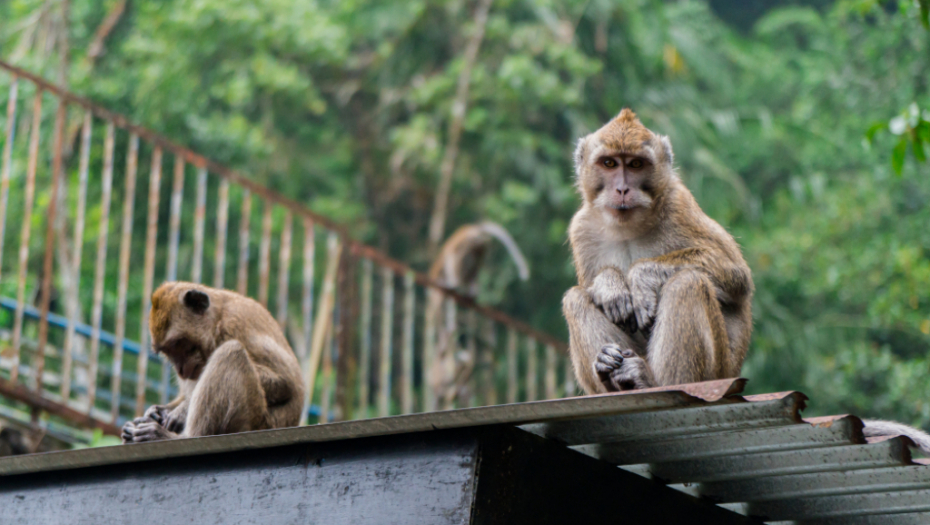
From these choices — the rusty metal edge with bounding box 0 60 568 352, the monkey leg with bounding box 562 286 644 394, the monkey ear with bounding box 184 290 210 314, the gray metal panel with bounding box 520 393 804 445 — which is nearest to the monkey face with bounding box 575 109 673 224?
the monkey leg with bounding box 562 286 644 394

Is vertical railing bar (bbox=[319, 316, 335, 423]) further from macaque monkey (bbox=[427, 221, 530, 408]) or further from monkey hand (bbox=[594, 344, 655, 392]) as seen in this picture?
monkey hand (bbox=[594, 344, 655, 392])

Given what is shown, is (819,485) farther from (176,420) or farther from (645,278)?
(176,420)

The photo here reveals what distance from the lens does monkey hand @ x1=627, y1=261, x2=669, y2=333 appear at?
371 cm

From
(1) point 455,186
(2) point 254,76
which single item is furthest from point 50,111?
(1) point 455,186

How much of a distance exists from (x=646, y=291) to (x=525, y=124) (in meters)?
14.5

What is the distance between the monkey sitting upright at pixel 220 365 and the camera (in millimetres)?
3998

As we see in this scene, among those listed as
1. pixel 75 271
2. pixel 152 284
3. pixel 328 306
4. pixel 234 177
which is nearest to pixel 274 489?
pixel 75 271

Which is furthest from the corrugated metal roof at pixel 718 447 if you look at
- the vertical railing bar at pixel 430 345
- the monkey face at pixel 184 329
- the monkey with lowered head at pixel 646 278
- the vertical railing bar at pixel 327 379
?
the vertical railing bar at pixel 430 345

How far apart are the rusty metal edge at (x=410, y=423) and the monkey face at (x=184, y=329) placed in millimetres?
965

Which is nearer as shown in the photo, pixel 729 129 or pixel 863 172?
pixel 729 129

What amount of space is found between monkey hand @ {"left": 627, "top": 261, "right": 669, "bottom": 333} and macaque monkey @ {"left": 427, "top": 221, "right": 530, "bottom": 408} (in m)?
4.67

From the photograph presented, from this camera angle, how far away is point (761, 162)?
22.1 m

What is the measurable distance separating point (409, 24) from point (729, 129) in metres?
6.27

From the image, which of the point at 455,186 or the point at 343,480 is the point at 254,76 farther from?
the point at 343,480
